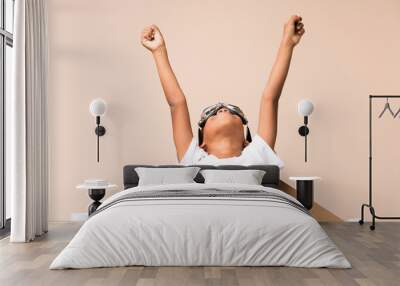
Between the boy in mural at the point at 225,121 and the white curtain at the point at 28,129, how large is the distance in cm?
146

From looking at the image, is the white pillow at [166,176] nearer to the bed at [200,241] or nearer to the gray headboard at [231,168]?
the gray headboard at [231,168]

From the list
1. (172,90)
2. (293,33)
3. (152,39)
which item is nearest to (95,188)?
(172,90)

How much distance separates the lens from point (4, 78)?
20.9 ft

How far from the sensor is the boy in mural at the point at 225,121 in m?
6.84

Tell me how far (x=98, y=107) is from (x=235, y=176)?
72.5 inches

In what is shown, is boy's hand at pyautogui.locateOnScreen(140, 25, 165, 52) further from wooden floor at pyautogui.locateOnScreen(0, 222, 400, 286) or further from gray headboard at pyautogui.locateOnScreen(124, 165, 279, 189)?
wooden floor at pyautogui.locateOnScreen(0, 222, 400, 286)

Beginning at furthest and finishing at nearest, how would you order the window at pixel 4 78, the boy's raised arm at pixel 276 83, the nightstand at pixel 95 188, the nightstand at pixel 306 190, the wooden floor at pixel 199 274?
1. the boy's raised arm at pixel 276 83
2. the nightstand at pixel 306 190
3. the nightstand at pixel 95 188
4. the window at pixel 4 78
5. the wooden floor at pixel 199 274

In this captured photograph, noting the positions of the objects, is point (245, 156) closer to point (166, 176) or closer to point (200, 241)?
point (166, 176)

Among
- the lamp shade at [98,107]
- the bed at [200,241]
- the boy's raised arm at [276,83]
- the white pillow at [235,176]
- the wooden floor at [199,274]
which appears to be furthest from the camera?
the boy's raised arm at [276,83]

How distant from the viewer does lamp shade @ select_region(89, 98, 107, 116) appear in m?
6.82

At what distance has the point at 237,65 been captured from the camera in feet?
22.9

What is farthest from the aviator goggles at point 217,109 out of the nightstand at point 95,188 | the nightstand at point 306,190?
Answer: the nightstand at point 95,188

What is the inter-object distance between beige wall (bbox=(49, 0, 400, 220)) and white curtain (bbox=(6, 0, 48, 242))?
81 cm

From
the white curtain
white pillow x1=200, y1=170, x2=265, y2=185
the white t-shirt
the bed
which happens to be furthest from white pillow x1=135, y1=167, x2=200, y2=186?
the bed
